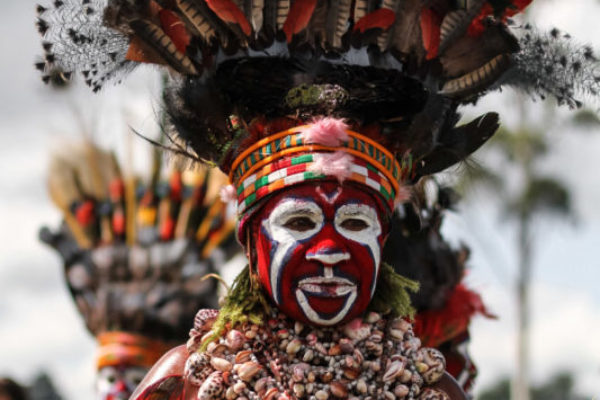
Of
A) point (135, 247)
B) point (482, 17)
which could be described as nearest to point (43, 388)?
point (135, 247)

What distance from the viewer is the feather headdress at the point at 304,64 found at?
4016 mm

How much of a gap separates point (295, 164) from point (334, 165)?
156 millimetres

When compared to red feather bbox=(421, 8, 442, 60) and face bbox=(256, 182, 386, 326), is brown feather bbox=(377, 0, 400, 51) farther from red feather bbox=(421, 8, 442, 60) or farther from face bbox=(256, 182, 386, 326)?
face bbox=(256, 182, 386, 326)

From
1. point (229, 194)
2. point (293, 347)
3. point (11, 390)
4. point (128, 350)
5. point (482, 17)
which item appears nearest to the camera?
point (293, 347)

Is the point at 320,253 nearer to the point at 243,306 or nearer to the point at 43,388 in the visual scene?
the point at 243,306

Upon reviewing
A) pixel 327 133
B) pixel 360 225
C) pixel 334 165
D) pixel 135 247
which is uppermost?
pixel 135 247

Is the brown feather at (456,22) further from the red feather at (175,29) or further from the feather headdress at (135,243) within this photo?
the feather headdress at (135,243)

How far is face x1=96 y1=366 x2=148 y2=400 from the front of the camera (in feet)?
25.5

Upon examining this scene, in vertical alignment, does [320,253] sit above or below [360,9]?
below

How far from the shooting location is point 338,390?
379cm

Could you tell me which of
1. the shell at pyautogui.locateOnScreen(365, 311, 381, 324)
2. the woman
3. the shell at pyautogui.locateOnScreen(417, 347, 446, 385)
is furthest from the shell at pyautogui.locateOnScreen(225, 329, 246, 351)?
the shell at pyautogui.locateOnScreen(417, 347, 446, 385)

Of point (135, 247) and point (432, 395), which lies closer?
point (432, 395)

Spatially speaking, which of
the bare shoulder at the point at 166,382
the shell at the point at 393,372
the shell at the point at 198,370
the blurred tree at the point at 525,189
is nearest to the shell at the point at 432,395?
the shell at the point at 393,372

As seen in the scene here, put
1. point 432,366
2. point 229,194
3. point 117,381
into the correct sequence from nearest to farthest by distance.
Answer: point 432,366 < point 229,194 < point 117,381
